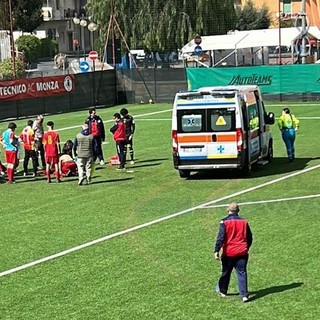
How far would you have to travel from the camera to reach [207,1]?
73250 millimetres

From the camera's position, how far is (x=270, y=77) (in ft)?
167

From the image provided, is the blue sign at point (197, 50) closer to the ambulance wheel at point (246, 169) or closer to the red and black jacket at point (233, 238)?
the ambulance wheel at point (246, 169)

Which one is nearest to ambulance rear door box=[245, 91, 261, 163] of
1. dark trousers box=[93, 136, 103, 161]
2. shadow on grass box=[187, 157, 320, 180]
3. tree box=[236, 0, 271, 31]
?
shadow on grass box=[187, 157, 320, 180]

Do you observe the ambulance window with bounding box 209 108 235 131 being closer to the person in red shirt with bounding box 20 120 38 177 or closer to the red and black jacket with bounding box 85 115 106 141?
the red and black jacket with bounding box 85 115 106 141

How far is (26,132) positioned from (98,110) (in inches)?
959

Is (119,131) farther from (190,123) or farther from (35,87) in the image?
(35,87)

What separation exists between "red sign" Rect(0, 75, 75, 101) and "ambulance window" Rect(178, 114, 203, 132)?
78.2 feet

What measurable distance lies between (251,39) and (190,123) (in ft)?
139

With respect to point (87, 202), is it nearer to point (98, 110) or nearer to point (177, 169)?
point (177, 169)

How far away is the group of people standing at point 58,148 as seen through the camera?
24812 mm

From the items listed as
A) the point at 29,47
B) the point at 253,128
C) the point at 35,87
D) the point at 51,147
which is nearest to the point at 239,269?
the point at 253,128

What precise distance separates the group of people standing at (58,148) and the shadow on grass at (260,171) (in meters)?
2.76

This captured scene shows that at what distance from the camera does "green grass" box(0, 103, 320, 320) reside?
514 inches

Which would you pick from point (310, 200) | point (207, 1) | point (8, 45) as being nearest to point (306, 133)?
point (310, 200)
